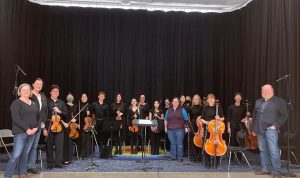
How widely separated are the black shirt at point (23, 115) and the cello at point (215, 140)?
3541 mm

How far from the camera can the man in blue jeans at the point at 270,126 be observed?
22.9ft

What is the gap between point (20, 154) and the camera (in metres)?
6.25

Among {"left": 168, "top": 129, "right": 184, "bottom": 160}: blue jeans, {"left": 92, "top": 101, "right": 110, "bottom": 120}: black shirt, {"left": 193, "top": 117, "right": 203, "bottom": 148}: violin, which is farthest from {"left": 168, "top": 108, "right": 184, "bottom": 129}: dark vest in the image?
{"left": 92, "top": 101, "right": 110, "bottom": 120}: black shirt

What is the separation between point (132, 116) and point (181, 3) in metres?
5.20

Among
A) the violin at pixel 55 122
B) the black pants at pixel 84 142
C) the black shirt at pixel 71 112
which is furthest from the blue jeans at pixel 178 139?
the violin at pixel 55 122

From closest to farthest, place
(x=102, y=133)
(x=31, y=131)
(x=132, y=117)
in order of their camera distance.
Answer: (x=31, y=131)
(x=102, y=133)
(x=132, y=117)

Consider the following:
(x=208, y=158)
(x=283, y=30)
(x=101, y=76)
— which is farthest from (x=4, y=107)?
(x=283, y=30)

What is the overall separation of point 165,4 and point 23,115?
27.8 feet

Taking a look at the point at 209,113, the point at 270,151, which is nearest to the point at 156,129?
the point at 209,113

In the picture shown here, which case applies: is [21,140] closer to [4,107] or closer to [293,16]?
[4,107]

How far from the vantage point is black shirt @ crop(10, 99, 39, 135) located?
243 inches

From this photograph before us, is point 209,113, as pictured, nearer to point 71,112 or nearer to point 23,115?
point 71,112

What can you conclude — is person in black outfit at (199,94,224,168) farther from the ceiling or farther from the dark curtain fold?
the ceiling

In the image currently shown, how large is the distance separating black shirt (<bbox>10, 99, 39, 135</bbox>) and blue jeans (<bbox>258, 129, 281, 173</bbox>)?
4316 mm
